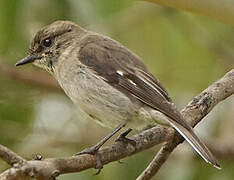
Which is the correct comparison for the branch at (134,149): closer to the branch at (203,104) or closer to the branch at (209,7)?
the branch at (203,104)

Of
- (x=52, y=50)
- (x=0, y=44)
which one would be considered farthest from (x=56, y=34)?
(x=0, y=44)

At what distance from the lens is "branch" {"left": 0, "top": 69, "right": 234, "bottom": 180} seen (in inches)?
133

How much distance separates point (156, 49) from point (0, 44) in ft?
5.82

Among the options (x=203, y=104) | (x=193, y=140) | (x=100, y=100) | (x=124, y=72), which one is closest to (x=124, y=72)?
(x=124, y=72)

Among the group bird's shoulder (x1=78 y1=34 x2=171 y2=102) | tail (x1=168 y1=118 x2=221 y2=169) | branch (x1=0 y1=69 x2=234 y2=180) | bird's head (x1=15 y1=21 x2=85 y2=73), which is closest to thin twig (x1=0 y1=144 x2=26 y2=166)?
branch (x1=0 y1=69 x2=234 y2=180)

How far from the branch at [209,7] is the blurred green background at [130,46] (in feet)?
4.35

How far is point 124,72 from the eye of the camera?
504cm

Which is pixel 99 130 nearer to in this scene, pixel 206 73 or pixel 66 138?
pixel 66 138

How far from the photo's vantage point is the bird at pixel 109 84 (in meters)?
4.78

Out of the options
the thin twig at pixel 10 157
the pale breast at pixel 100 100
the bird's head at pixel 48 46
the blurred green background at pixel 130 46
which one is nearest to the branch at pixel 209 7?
the pale breast at pixel 100 100

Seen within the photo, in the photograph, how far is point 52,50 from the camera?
542cm

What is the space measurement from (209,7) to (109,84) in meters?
0.81

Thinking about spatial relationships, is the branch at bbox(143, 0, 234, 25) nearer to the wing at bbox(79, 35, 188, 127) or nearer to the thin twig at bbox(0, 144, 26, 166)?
the wing at bbox(79, 35, 188, 127)

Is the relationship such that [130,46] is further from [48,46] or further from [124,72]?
[124,72]
